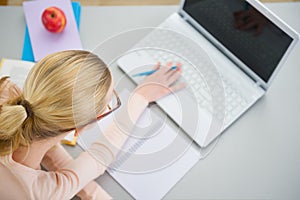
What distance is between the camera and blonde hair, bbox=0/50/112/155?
796mm

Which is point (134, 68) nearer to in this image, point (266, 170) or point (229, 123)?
point (229, 123)

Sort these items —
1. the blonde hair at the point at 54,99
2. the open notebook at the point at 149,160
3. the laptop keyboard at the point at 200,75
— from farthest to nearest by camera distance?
the laptop keyboard at the point at 200,75 → the open notebook at the point at 149,160 → the blonde hair at the point at 54,99

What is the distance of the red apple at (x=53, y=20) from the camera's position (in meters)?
1.15

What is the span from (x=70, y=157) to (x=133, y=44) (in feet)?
1.09

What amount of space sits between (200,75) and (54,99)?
1.35 feet

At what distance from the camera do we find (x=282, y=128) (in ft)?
3.57

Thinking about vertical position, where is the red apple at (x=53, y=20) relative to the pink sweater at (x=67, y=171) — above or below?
above

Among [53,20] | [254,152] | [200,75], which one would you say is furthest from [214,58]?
[53,20]

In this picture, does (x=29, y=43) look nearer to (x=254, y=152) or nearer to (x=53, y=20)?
(x=53, y=20)

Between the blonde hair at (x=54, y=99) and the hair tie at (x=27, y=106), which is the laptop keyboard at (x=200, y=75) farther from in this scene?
the hair tie at (x=27, y=106)

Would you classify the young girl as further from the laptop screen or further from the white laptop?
the laptop screen

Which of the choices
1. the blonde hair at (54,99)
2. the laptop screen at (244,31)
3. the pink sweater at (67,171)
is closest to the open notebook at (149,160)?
the pink sweater at (67,171)

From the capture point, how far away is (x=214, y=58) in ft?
3.71

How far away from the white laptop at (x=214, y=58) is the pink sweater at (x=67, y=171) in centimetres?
12
